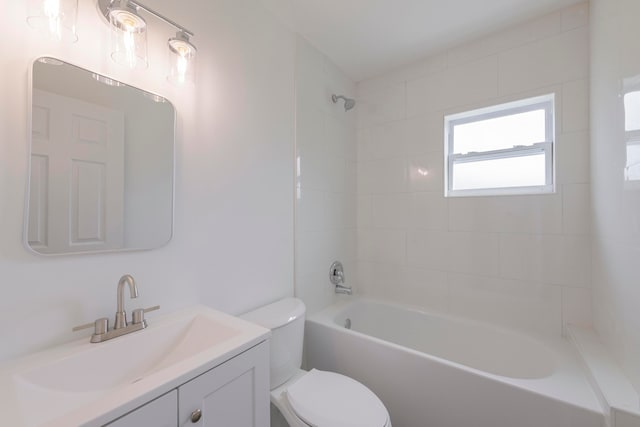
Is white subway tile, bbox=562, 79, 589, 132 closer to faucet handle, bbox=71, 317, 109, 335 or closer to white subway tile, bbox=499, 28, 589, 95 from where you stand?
white subway tile, bbox=499, 28, 589, 95

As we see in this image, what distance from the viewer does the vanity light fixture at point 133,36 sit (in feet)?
3.10

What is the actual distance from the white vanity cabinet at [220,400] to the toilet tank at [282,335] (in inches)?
13.6

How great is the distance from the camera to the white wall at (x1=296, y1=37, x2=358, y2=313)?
6.06ft

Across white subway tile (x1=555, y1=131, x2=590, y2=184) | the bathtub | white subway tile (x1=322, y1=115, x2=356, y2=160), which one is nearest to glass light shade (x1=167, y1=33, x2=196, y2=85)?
white subway tile (x1=322, y1=115, x2=356, y2=160)

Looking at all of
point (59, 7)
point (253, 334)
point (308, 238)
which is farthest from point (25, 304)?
point (308, 238)

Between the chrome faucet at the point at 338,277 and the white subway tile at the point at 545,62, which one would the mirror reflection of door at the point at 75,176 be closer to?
the chrome faucet at the point at 338,277

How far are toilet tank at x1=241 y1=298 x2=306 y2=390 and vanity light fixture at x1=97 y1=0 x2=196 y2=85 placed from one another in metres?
1.19

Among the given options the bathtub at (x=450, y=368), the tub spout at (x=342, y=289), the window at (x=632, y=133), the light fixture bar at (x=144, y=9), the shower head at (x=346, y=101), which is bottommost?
the bathtub at (x=450, y=368)

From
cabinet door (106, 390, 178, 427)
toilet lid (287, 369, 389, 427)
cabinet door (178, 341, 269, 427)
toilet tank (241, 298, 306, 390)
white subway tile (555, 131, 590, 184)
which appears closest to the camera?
cabinet door (106, 390, 178, 427)

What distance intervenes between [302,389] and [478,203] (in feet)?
5.35

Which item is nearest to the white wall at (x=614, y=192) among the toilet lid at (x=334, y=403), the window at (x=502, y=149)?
the window at (x=502, y=149)

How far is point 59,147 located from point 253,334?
35.4 inches

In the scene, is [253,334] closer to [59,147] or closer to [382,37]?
[59,147]

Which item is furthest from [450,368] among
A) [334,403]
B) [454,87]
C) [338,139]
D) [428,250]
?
[454,87]
